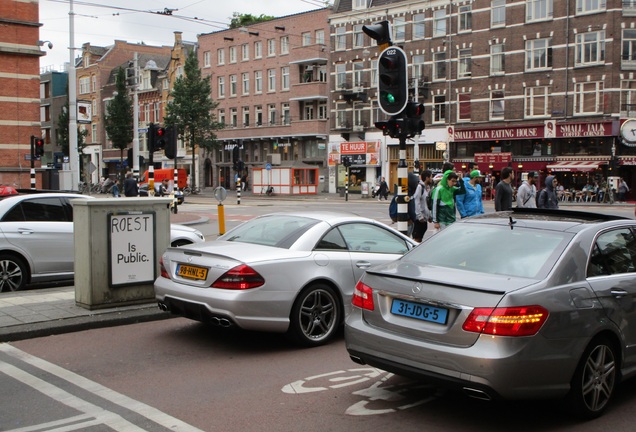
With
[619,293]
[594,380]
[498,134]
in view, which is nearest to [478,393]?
[594,380]

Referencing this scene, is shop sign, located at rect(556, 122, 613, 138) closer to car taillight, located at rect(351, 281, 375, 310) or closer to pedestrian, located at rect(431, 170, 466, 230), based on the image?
pedestrian, located at rect(431, 170, 466, 230)

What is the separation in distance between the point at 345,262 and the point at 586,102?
133 feet

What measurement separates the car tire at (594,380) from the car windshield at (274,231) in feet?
11.0

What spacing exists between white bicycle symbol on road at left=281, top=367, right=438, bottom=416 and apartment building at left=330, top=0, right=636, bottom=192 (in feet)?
120

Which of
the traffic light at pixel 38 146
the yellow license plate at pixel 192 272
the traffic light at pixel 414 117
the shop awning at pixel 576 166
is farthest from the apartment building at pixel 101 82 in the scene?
the yellow license plate at pixel 192 272

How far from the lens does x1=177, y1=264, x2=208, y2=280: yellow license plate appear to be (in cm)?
703

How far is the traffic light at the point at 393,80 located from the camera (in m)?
11.9

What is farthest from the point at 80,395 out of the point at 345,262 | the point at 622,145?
the point at 622,145

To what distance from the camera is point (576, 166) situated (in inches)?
1699

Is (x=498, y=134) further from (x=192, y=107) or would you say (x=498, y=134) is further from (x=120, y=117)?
(x=120, y=117)

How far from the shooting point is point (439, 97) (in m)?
51.5

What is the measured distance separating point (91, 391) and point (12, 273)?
5.65 meters

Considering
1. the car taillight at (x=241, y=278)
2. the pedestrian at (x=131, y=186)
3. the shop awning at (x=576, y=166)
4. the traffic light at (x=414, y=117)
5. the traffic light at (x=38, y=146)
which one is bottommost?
the car taillight at (x=241, y=278)

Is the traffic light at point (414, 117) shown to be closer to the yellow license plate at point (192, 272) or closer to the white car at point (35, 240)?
the white car at point (35, 240)
